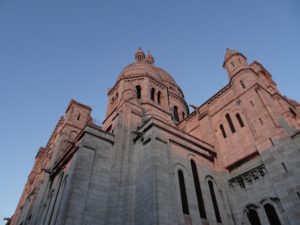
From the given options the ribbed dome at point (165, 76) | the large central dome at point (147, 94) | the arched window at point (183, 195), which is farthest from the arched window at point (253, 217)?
the ribbed dome at point (165, 76)

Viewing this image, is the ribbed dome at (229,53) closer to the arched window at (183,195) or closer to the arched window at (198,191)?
the arched window at (198,191)

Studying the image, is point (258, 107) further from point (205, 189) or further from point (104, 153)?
point (104, 153)

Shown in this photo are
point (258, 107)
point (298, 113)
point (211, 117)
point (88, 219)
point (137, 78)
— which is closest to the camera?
point (88, 219)

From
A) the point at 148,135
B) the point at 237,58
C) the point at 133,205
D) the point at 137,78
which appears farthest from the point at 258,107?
the point at 137,78

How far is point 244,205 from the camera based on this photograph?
57.3 ft

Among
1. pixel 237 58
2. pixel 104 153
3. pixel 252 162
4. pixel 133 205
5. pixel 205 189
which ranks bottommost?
pixel 133 205

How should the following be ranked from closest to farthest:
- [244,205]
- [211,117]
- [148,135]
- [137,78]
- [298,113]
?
[244,205] < [148,135] < [298,113] < [211,117] < [137,78]

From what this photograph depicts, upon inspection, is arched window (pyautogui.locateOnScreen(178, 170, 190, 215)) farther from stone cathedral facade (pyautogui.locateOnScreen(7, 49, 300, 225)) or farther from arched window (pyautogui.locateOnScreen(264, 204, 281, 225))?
arched window (pyautogui.locateOnScreen(264, 204, 281, 225))

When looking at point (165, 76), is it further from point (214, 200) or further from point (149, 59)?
point (214, 200)

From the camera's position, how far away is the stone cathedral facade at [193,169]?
15.2 metres

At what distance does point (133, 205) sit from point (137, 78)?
818 inches

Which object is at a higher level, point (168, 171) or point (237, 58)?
point (237, 58)

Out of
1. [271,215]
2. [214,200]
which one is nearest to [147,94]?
[214,200]

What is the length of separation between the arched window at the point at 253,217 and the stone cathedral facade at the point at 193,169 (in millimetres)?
63
